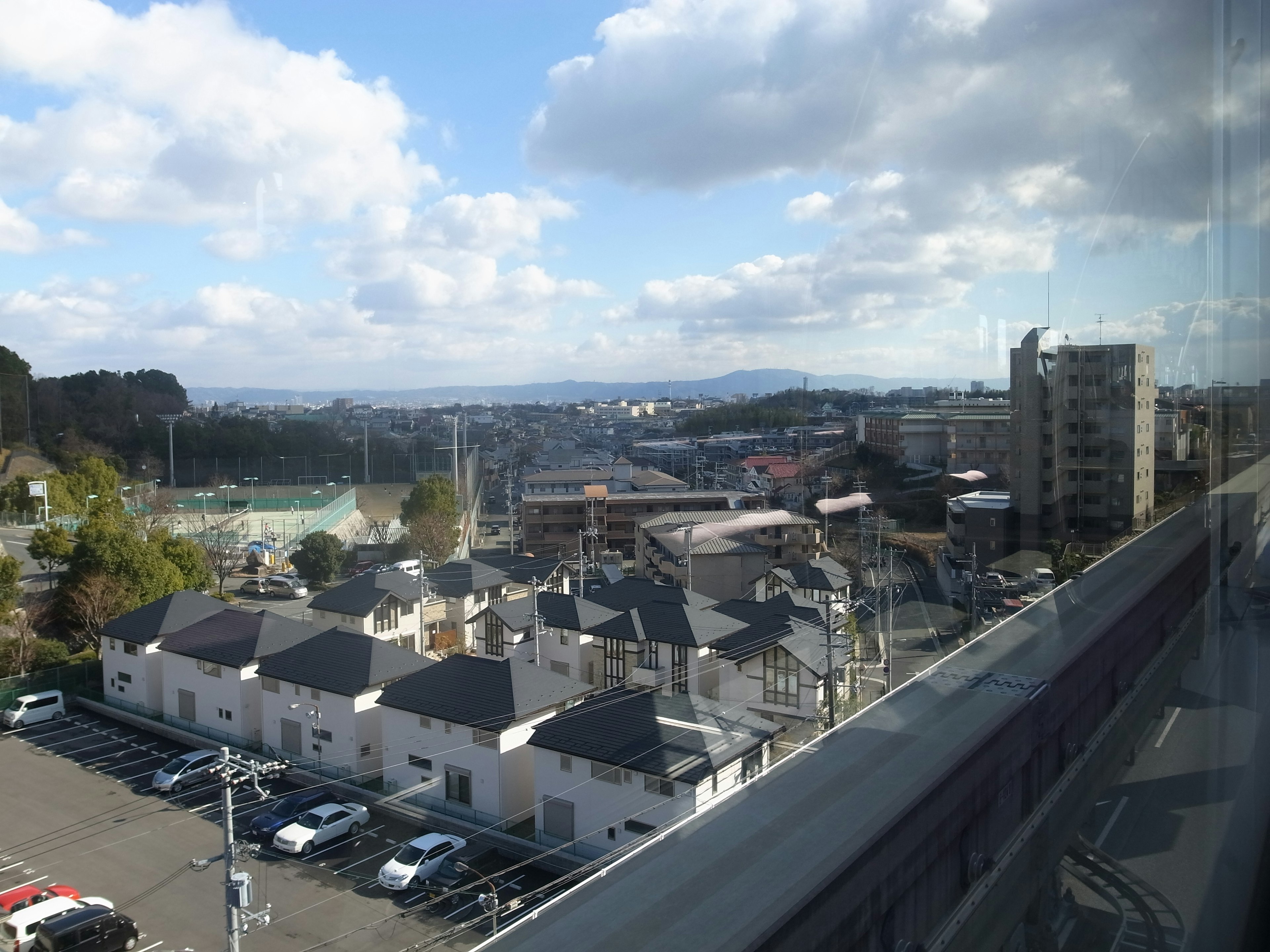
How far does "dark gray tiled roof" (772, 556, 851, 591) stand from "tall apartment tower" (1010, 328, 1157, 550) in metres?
1.97

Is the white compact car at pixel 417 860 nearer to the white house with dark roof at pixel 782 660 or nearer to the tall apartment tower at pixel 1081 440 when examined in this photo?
the white house with dark roof at pixel 782 660

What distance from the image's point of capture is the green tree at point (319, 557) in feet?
34.9

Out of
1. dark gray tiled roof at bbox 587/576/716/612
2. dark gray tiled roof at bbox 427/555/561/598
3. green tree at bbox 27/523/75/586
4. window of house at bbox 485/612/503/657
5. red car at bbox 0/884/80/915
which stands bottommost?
red car at bbox 0/884/80/915

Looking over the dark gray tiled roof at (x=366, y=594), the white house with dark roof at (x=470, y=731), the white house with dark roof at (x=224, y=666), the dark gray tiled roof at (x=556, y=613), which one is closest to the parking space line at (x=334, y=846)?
the white house with dark roof at (x=470, y=731)

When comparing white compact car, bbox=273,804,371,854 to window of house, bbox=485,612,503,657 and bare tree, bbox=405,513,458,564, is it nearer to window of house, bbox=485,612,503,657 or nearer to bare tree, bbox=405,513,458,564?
window of house, bbox=485,612,503,657

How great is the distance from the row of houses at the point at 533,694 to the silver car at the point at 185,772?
0.45 m

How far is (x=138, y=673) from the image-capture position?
6129 millimetres

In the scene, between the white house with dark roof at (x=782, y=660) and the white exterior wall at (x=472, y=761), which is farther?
the white exterior wall at (x=472, y=761)

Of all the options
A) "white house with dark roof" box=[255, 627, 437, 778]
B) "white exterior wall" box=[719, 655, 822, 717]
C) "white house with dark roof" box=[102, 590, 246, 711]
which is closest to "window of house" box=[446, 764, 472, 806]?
"white house with dark roof" box=[255, 627, 437, 778]

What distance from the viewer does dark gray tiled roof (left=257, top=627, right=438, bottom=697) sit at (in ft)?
16.3

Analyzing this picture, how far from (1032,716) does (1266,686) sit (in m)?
0.44

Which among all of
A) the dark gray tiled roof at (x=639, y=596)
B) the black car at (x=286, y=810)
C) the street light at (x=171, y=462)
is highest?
the street light at (x=171, y=462)

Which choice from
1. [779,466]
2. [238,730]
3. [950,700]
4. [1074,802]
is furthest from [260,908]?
[779,466]

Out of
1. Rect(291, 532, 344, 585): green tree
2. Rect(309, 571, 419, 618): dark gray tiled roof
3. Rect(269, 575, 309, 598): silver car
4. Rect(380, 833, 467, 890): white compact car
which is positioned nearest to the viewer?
Rect(380, 833, 467, 890): white compact car
